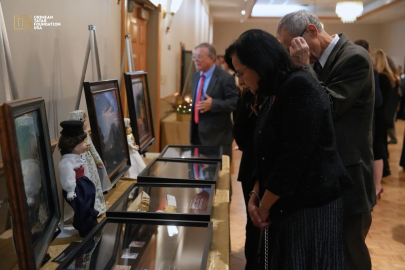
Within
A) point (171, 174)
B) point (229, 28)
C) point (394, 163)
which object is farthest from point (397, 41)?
point (171, 174)

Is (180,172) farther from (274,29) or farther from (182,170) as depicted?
(274,29)

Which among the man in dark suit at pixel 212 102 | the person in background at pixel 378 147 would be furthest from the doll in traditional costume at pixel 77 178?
the person in background at pixel 378 147

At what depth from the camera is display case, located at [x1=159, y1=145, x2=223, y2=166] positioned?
9.14 feet

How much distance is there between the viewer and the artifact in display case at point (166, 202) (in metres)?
1.69

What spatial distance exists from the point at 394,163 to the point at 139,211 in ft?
23.6

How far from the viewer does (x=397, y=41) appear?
1639 centimetres

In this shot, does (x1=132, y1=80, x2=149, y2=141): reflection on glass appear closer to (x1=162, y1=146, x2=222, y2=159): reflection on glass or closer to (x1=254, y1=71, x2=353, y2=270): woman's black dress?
(x1=162, y1=146, x2=222, y2=159): reflection on glass

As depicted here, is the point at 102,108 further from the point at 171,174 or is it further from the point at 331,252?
the point at 331,252

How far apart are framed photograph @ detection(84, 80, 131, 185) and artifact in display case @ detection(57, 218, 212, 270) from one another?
1.76 feet

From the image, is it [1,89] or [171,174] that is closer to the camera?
[1,89]

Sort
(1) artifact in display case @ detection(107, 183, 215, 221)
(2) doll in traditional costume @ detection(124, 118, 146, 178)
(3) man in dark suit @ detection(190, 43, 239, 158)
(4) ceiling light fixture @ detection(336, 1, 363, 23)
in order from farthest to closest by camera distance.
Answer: (4) ceiling light fixture @ detection(336, 1, 363, 23), (3) man in dark suit @ detection(190, 43, 239, 158), (2) doll in traditional costume @ detection(124, 118, 146, 178), (1) artifact in display case @ detection(107, 183, 215, 221)

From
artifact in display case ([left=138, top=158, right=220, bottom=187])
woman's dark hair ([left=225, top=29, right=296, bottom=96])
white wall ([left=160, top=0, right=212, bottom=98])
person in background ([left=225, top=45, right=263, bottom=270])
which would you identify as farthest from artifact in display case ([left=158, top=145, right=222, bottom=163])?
white wall ([left=160, top=0, right=212, bottom=98])

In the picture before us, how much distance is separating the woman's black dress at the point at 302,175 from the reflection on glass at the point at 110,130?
2.62 feet

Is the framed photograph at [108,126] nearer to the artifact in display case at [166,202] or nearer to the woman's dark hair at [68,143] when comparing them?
the artifact in display case at [166,202]
